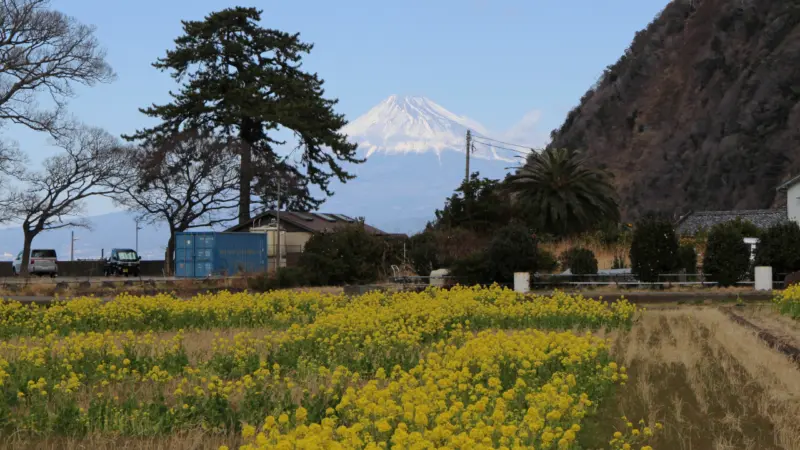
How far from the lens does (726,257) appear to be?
2925 cm

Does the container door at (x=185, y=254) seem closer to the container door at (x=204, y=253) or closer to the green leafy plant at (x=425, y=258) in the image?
the container door at (x=204, y=253)

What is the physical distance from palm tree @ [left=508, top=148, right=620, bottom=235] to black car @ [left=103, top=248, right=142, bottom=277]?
2458 centimetres

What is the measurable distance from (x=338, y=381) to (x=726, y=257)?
22.8m

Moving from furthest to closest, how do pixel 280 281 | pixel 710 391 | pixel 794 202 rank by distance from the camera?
1. pixel 794 202
2. pixel 280 281
3. pixel 710 391

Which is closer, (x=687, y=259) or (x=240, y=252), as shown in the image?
(x=687, y=259)

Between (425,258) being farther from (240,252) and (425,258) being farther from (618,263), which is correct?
(240,252)

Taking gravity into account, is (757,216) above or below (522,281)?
above

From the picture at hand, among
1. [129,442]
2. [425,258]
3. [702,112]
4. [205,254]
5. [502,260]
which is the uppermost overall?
[702,112]

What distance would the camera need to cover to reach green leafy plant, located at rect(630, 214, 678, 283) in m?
29.6

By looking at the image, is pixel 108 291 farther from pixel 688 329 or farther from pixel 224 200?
pixel 224 200

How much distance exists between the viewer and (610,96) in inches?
4011

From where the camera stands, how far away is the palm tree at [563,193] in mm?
47656

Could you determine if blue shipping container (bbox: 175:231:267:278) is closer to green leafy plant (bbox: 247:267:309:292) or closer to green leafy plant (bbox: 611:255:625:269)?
green leafy plant (bbox: 247:267:309:292)

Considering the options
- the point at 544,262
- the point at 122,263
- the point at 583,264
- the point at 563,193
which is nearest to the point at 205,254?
the point at 122,263
